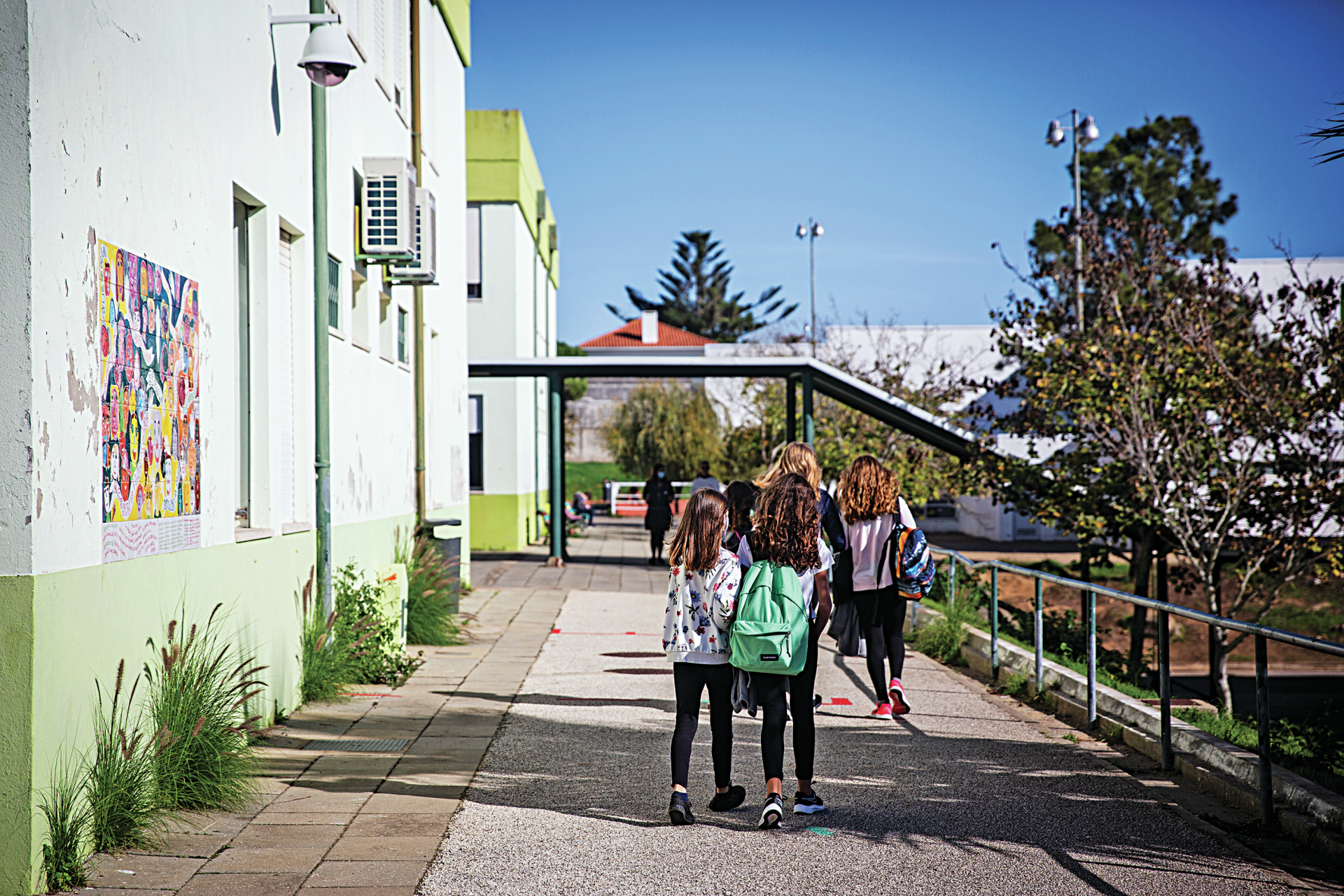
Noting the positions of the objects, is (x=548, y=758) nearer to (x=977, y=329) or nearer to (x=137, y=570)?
(x=137, y=570)

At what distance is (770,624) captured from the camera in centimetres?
570

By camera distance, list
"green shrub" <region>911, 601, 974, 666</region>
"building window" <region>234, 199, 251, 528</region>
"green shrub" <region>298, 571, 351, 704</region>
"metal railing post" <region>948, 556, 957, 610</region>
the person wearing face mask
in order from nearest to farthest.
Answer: "building window" <region>234, 199, 251, 528</region>
"green shrub" <region>298, 571, 351, 704</region>
"green shrub" <region>911, 601, 974, 666</region>
"metal railing post" <region>948, 556, 957, 610</region>
the person wearing face mask

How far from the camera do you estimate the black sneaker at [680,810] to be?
5.71 m

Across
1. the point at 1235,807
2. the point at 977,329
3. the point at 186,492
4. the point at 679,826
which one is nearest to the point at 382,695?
the point at 186,492

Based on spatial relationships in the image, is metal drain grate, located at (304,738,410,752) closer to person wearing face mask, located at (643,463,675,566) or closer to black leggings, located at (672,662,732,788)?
black leggings, located at (672,662,732,788)

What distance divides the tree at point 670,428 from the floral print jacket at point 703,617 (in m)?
33.4

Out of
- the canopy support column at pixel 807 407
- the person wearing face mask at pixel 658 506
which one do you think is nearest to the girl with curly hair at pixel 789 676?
the canopy support column at pixel 807 407

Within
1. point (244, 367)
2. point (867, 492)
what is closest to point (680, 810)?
point (867, 492)

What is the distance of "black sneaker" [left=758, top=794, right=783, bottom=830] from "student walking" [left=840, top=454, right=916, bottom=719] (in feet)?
9.72

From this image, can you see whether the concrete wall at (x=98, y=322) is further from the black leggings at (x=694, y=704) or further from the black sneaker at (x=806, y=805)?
the black sneaker at (x=806, y=805)

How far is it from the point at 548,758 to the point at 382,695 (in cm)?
249

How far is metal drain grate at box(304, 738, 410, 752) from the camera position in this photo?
7348 mm

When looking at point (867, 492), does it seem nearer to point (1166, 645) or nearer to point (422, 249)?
point (1166, 645)

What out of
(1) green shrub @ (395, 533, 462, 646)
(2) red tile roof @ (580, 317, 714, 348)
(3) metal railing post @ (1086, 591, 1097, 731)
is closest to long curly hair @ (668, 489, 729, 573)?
(3) metal railing post @ (1086, 591, 1097, 731)
